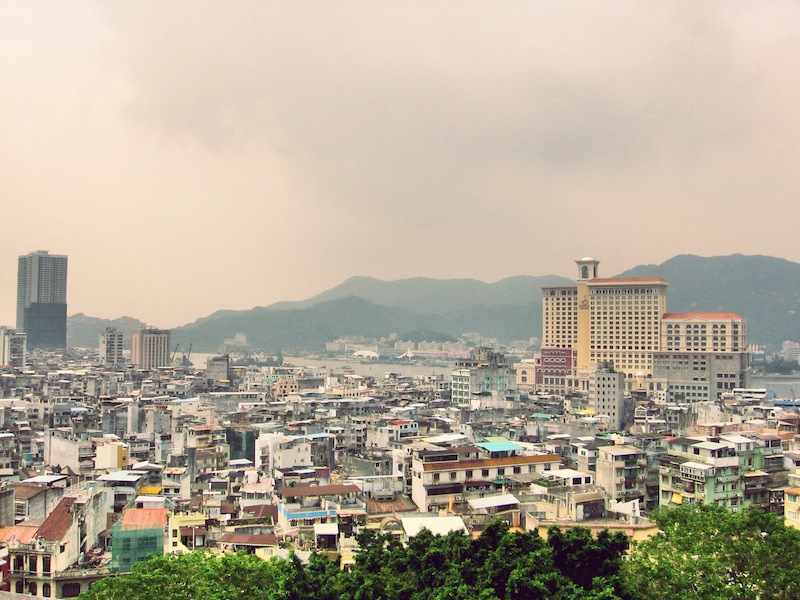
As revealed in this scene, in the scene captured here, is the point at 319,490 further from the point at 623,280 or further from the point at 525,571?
the point at 623,280

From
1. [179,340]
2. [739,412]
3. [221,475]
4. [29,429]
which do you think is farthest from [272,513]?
[179,340]

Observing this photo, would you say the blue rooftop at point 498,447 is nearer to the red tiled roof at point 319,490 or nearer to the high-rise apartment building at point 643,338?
the red tiled roof at point 319,490

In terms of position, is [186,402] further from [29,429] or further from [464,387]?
[464,387]

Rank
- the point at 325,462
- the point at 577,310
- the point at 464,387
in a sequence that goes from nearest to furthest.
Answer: the point at 325,462, the point at 464,387, the point at 577,310

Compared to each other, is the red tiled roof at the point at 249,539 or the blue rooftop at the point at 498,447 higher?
the blue rooftop at the point at 498,447

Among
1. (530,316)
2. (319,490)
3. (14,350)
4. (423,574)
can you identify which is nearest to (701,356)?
(319,490)

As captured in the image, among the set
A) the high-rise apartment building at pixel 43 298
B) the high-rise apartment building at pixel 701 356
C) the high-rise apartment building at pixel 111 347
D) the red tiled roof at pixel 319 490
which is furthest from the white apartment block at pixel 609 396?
the high-rise apartment building at pixel 43 298
